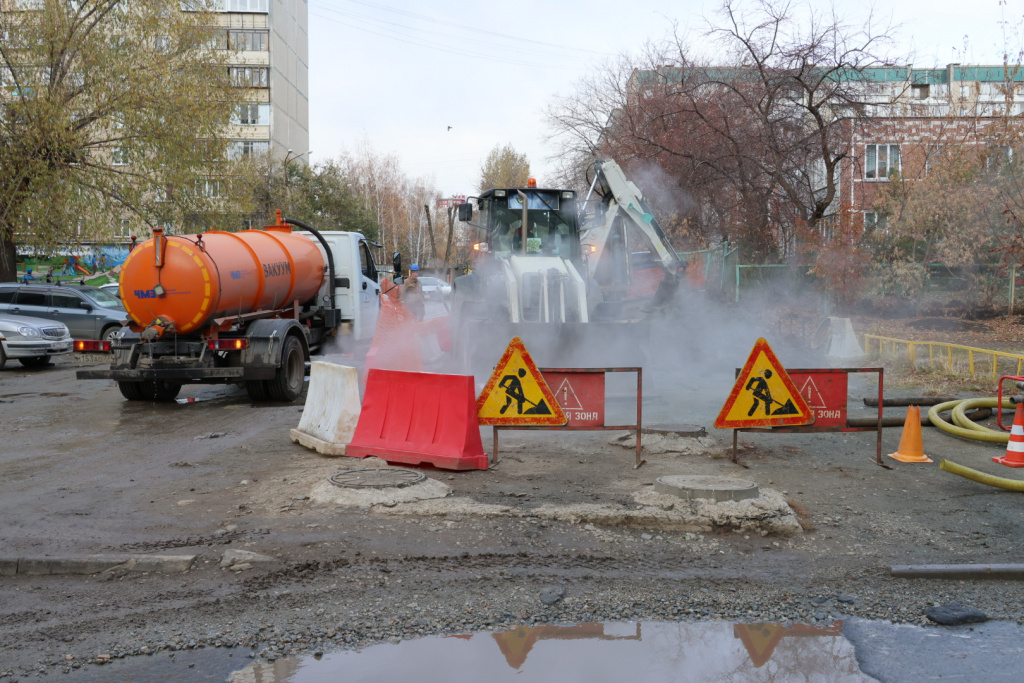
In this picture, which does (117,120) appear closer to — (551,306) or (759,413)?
(551,306)

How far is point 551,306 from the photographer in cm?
1320

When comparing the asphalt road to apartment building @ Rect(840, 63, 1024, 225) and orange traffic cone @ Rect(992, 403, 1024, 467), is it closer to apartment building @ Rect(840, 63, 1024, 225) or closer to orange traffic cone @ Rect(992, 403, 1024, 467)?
orange traffic cone @ Rect(992, 403, 1024, 467)

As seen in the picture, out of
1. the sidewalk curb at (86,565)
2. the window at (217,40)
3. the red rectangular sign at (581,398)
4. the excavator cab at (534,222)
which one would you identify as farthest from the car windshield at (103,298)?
the sidewalk curb at (86,565)

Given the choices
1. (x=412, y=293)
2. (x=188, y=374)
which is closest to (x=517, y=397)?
(x=188, y=374)

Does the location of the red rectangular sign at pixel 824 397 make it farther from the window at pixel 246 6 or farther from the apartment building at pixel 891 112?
the window at pixel 246 6

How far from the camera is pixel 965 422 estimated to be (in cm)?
942

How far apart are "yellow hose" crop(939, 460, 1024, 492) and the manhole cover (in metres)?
4.76

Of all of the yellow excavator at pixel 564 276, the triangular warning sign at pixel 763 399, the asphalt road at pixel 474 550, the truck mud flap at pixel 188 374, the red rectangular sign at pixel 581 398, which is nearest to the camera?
the asphalt road at pixel 474 550

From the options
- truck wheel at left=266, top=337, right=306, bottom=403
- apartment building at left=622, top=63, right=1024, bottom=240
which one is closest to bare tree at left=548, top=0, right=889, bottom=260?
apartment building at left=622, top=63, right=1024, bottom=240

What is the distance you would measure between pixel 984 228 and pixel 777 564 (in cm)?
2164

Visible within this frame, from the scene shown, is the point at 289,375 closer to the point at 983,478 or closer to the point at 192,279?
the point at 192,279

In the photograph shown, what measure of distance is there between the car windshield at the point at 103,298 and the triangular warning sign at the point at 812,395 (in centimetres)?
1844

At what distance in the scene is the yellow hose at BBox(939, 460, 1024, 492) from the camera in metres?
7.11

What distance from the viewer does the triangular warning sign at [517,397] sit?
25.8 feet
